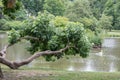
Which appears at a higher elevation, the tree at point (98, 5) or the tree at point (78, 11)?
the tree at point (78, 11)

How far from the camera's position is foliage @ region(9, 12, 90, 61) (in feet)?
37.0

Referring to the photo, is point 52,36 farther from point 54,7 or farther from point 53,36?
point 54,7

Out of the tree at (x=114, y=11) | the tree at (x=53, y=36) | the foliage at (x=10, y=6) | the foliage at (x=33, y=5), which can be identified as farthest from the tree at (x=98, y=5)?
the foliage at (x=10, y=6)

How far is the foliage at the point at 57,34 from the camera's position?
11273 mm

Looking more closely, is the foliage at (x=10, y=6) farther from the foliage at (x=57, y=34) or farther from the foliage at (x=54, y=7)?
the foliage at (x=54, y=7)

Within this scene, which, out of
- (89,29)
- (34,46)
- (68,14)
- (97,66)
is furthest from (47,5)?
(34,46)

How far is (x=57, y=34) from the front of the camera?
462 inches

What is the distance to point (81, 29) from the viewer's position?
36.7 ft

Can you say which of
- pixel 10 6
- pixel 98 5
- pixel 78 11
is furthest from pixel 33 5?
pixel 10 6

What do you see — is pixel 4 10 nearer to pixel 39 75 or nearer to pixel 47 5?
pixel 39 75

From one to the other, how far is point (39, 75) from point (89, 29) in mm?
29286

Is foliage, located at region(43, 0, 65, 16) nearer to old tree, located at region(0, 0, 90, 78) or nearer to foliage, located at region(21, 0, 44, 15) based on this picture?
foliage, located at region(21, 0, 44, 15)

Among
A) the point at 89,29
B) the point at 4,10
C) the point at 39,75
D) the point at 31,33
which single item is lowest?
the point at 89,29

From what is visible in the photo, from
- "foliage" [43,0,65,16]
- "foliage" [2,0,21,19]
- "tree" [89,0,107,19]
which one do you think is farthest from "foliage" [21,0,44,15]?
"foliage" [2,0,21,19]
